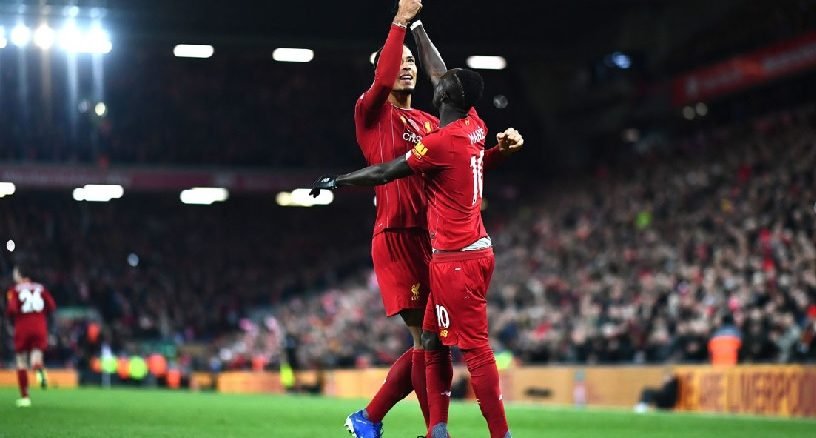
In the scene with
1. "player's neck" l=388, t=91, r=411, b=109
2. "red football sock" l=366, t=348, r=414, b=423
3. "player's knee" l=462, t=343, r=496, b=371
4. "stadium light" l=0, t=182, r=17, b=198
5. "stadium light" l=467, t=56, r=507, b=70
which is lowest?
"red football sock" l=366, t=348, r=414, b=423

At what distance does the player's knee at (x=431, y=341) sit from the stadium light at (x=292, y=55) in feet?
105

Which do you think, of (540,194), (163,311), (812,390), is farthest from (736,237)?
(163,311)

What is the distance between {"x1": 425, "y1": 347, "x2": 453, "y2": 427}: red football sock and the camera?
320 inches

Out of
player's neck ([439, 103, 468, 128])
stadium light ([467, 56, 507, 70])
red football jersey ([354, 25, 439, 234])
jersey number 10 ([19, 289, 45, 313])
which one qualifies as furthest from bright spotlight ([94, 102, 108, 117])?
player's neck ([439, 103, 468, 128])

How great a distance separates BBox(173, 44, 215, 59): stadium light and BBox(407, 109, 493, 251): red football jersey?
3203 centimetres

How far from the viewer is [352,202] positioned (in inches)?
1918

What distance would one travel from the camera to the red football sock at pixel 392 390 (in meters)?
8.57

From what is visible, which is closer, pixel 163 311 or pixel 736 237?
pixel 736 237

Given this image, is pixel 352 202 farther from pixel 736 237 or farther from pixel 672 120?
pixel 736 237

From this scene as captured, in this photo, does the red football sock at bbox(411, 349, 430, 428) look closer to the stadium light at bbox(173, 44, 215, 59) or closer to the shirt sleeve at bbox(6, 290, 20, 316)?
the shirt sleeve at bbox(6, 290, 20, 316)

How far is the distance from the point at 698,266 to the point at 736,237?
3.15 ft

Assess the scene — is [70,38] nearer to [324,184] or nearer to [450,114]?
[450,114]

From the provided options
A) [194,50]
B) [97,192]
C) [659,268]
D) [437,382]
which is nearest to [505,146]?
[437,382]

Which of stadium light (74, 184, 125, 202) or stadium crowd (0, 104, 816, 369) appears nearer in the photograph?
stadium crowd (0, 104, 816, 369)
